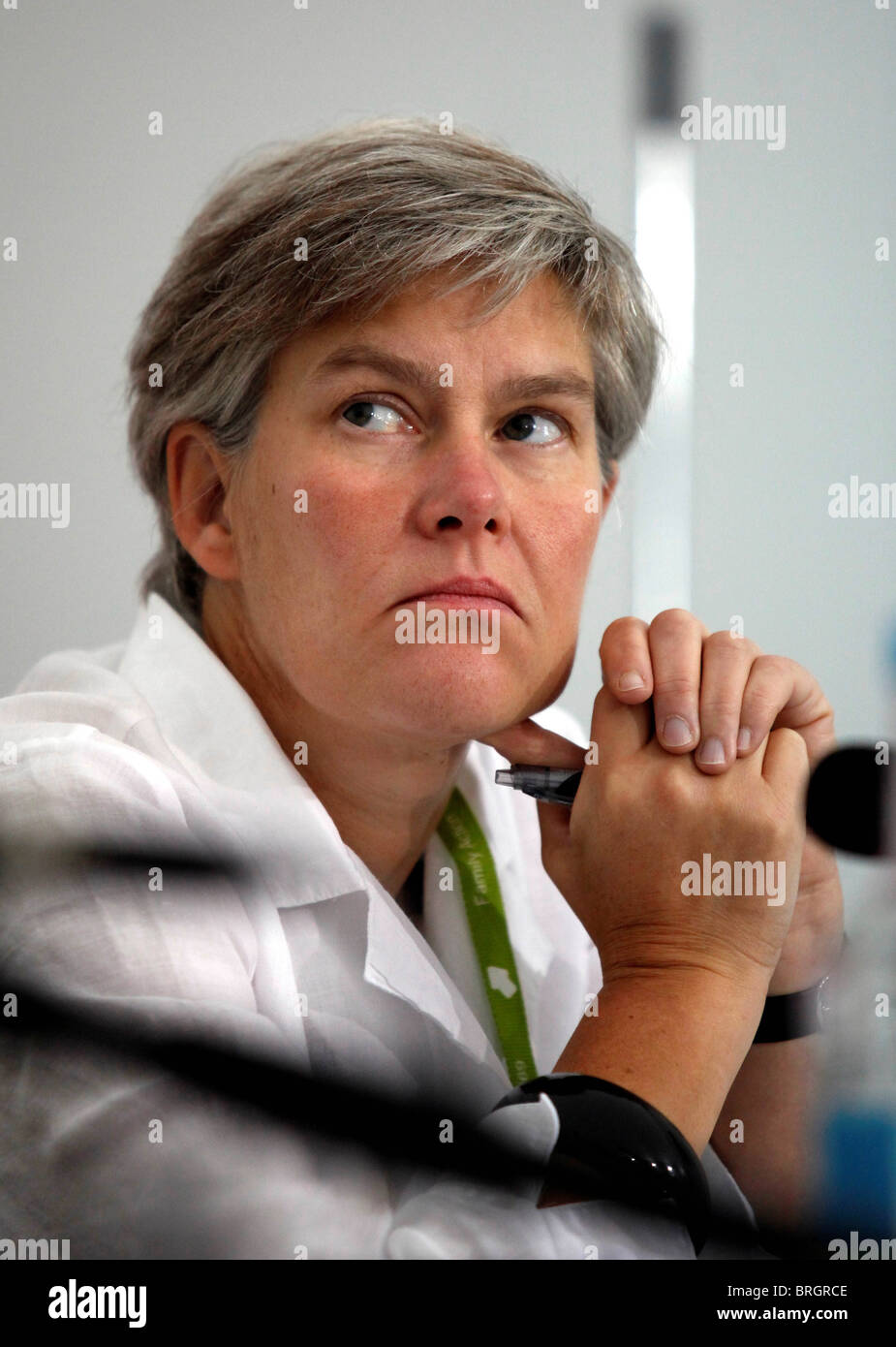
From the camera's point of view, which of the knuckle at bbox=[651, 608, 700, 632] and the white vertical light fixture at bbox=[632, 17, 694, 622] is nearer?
the knuckle at bbox=[651, 608, 700, 632]

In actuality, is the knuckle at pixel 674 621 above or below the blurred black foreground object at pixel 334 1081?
above

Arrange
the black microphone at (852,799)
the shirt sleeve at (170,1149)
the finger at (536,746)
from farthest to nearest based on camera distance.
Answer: the finger at (536,746), the black microphone at (852,799), the shirt sleeve at (170,1149)

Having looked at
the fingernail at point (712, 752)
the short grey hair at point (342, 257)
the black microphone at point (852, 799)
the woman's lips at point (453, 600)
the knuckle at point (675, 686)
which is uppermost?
the short grey hair at point (342, 257)

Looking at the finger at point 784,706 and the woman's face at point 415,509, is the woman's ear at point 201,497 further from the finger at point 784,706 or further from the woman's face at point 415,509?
the finger at point 784,706

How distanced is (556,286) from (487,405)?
0.11 metres

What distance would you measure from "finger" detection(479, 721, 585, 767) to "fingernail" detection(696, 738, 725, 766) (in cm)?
10

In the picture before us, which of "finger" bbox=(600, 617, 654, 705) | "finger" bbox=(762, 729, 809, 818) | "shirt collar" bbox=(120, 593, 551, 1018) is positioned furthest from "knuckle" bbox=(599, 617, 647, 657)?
"shirt collar" bbox=(120, 593, 551, 1018)

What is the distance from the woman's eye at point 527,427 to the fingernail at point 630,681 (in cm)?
17

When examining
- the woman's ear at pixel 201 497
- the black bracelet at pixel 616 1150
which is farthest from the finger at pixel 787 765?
the woman's ear at pixel 201 497

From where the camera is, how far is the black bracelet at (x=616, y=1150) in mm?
601

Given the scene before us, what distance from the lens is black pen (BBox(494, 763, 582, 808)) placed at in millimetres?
804

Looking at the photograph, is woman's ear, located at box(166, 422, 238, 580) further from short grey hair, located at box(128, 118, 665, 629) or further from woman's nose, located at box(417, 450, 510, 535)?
woman's nose, located at box(417, 450, 510, 535)

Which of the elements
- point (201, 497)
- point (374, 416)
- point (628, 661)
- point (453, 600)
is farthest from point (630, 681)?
point (201, 497)
